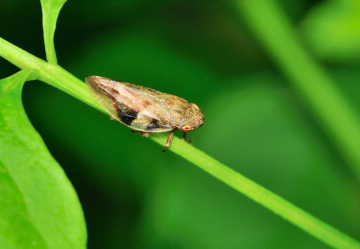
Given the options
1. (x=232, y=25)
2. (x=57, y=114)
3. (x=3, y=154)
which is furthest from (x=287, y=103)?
(x=3, y=154)

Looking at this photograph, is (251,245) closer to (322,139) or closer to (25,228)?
(322,139)

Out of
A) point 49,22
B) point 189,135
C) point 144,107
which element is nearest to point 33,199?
point 49,22

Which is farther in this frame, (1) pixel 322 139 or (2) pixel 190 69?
(2) pixel 190 69

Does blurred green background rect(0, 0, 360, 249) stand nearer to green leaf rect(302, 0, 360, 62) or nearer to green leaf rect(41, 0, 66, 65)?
green leaf rect(302, 0, 360, 62)

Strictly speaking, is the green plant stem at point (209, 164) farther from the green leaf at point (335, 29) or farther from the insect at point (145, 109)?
the green leaf at point (335, 29)

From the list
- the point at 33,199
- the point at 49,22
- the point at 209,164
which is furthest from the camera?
the point at 209,164

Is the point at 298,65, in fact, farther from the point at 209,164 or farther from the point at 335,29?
the point at 209,164
